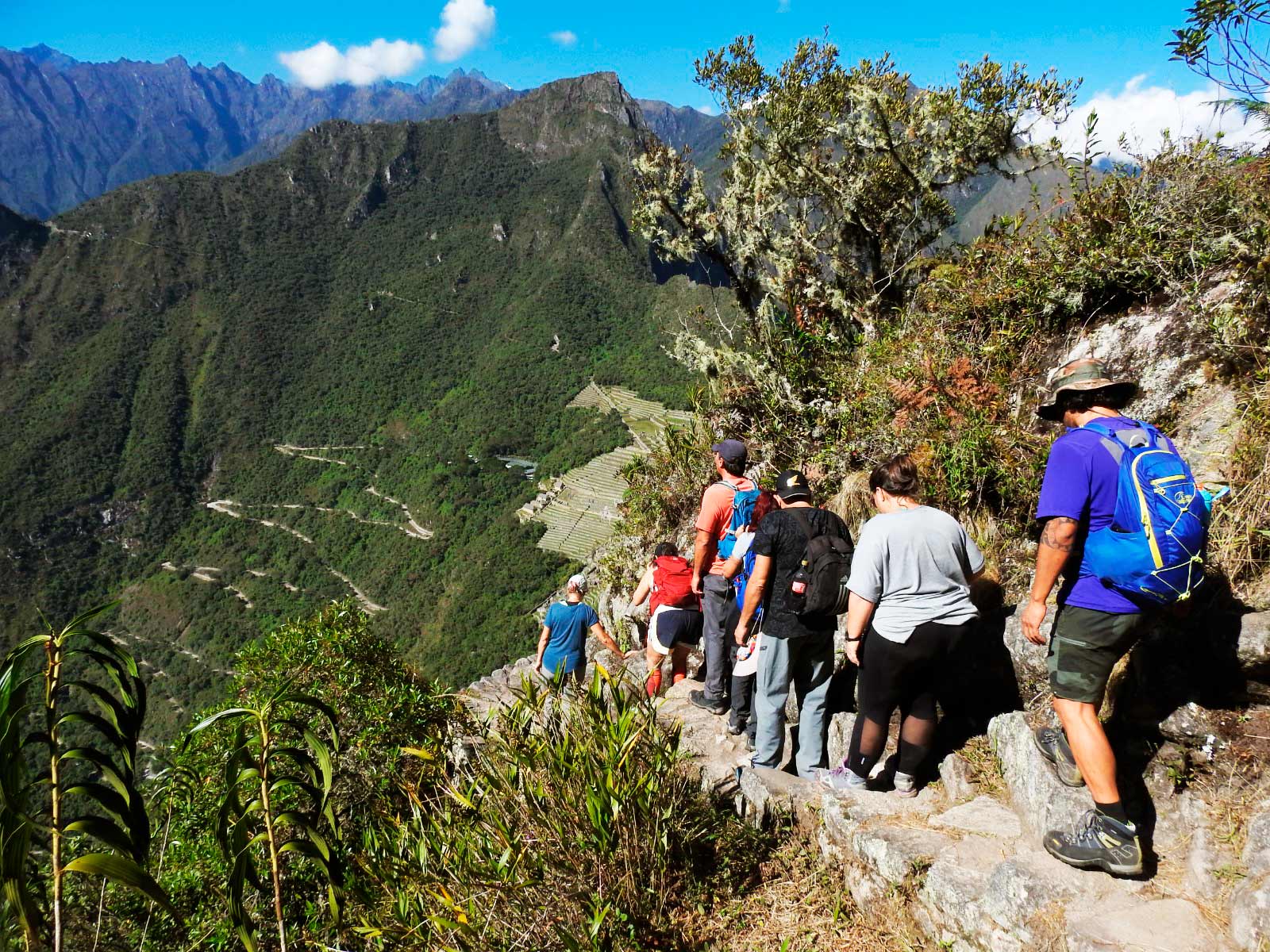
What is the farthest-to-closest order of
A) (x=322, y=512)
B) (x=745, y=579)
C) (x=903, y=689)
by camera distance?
(x=322, y=512) → (x=745, y=579) → (x=903, y=689)

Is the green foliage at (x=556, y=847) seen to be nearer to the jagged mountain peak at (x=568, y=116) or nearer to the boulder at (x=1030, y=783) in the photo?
the boulder at (x=1030, y=783)

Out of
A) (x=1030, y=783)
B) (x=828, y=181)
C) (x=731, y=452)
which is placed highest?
(x=828, y=181)

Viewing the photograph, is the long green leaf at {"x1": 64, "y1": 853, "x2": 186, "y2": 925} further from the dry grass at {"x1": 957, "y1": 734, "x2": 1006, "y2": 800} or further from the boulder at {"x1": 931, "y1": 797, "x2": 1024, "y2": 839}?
the dry grass at {"x1": 957, "y1": 734, "x2": 1006, "y2": 800}

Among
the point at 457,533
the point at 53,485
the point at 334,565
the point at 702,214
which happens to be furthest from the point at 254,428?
the point at 702,214

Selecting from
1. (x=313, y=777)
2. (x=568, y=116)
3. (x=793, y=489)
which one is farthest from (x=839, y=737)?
(x=568, y=116)

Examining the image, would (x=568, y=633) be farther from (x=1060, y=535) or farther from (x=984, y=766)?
(x=1060, y=535)

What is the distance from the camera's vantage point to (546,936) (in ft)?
7.29

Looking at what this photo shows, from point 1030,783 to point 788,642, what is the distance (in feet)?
4.13

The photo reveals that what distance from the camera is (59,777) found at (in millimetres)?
1207

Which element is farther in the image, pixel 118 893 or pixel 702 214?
pixel 702 214

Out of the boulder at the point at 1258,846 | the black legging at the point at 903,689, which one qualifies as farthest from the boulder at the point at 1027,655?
the boulder at the point at 1258,846

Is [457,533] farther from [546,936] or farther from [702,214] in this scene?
[546,936]

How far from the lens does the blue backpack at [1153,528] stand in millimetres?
2348

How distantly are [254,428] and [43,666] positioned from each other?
398 feet
